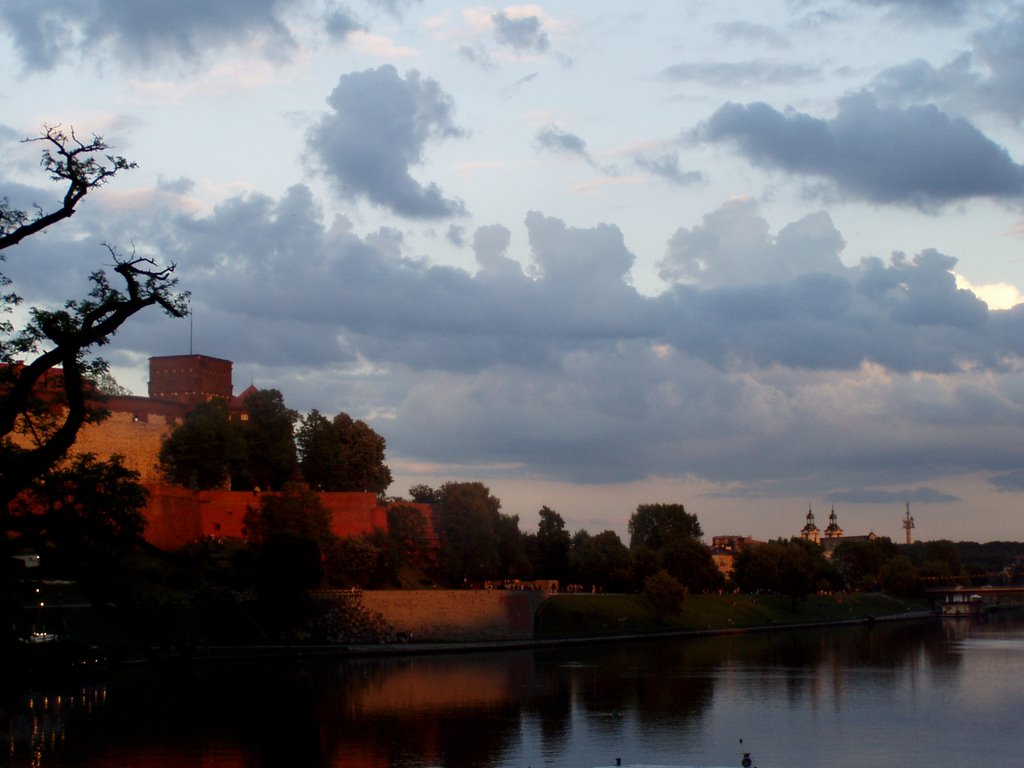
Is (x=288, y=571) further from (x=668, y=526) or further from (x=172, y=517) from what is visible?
(x=668, y=526)

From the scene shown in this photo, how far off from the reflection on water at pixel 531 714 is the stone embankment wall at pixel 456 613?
2.30 m

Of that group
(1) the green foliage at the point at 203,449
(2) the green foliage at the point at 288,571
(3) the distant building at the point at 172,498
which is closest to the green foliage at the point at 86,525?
(2) the green foliage at the point at 288,571

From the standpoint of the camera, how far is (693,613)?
7012 cm

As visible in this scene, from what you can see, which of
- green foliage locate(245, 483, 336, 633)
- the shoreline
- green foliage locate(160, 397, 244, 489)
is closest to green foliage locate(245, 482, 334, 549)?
green foliage locate(245, 483, 336, 633)

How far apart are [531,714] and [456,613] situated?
2031 centimetres

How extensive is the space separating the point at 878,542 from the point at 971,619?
2223 centimetres

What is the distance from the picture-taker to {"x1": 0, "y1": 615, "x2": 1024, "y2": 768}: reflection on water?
2888 centimetres

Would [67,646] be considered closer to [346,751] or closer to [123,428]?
[346,751]

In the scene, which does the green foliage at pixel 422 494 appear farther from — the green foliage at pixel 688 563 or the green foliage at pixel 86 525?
the green foliage at pixel 86 525

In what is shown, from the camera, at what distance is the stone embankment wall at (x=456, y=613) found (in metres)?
53.6

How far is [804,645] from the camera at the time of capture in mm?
64375

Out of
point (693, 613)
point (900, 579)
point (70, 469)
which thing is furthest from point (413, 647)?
point (900, 579)

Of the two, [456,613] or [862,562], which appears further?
[862,562]

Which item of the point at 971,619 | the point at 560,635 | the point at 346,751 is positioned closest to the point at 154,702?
the point at 346,751
